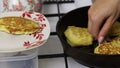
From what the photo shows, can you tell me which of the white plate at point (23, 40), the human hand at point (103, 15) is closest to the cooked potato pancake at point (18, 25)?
the white plate at point (23, 40)

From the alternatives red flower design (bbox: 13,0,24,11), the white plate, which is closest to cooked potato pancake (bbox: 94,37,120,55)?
the white plate

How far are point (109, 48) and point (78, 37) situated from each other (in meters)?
0.09

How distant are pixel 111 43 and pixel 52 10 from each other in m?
0.28

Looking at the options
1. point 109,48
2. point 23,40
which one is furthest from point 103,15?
point 23,40

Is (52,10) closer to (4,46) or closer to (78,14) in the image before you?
(78,14)

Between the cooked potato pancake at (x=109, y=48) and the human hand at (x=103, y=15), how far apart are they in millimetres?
20

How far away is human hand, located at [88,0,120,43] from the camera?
0.56 metres

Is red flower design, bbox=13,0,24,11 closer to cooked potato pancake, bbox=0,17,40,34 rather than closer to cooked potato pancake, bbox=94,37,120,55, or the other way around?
cooked potato pancake, bbox=0,17,40,34

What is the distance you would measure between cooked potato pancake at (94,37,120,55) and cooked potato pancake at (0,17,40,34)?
0.49 feet

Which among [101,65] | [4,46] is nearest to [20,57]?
[4,46]

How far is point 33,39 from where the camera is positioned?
0.56 m

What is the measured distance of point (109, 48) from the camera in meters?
0.60

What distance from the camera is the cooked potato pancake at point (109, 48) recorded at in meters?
0.58

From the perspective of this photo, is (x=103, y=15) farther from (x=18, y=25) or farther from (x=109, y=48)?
(x=18, y=25)
